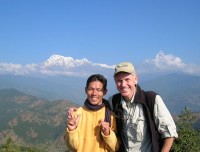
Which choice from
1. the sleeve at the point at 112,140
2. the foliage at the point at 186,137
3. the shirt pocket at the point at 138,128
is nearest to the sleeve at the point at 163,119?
the shirt pocket at the point at 138,128

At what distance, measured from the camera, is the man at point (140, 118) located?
18.6 feet

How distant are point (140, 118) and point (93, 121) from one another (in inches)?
40.3

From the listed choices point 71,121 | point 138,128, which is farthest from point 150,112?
point 71,121

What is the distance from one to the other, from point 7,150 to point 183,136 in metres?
62.6

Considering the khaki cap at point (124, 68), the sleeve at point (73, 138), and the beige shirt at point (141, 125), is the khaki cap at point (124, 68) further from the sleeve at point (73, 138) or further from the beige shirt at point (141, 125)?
the sleeve at point (73, 138)

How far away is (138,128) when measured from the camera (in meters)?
5.84

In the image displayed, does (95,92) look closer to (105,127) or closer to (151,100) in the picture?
(105,127)

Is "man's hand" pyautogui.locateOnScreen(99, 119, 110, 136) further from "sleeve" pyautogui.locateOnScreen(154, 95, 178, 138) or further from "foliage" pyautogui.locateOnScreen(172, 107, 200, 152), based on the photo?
"foliage" pyautogui.locateOnScreen(172, 107, 200, 152)

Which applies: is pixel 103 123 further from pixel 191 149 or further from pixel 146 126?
pixel 191 149

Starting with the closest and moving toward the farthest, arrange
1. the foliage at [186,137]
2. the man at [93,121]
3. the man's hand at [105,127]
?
the man's hand at [105,127] → the man at [93,121] → the foliage at [186,137]

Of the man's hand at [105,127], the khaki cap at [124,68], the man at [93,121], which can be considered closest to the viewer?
the khaki cap at [124,68]

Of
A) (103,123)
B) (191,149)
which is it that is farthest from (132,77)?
(191,149)

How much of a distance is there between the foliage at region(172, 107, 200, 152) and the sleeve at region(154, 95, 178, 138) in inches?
1031

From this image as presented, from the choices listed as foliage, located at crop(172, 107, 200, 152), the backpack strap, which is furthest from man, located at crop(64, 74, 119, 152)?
foliage, located at crop(172, 107, 200, 152)
